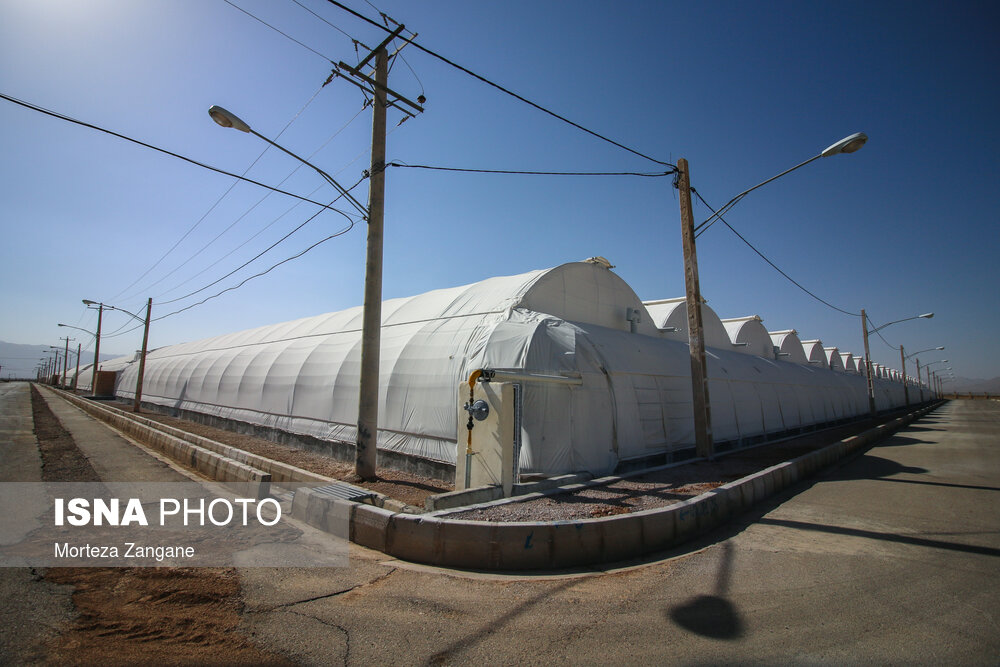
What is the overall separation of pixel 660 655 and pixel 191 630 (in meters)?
3.57

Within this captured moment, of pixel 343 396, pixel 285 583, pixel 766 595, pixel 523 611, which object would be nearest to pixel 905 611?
pixel 766 595

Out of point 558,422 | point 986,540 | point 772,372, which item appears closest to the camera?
point 986,540

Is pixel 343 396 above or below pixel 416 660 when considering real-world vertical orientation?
above

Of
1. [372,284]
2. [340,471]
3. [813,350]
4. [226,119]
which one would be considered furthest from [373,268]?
[813,350]

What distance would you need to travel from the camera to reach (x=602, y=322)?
15117mm

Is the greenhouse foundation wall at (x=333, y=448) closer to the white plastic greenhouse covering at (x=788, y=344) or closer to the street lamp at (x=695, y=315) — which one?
the street lamp at (x=695, y=315)

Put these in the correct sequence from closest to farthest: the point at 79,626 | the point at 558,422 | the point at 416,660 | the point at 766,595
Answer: the point at 416,660
the point at 79,626
the point at 766,595
the point at 558,422

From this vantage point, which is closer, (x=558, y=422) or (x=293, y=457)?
(x=558, y=422)

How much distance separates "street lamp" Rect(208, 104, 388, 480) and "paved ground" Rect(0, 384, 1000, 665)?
12.6ft

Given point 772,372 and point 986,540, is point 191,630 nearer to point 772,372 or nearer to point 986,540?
point 986,540

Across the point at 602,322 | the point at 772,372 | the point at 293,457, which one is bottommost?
the point at 293,457

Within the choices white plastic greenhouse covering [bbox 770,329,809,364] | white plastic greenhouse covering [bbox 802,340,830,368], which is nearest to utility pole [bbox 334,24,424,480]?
white plastic greenhouse covering [bbox 770,329,809,364]

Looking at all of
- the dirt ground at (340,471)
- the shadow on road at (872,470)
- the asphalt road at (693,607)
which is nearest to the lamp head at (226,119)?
the dirt ground at (340,471)

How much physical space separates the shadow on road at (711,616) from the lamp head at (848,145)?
9.83m
